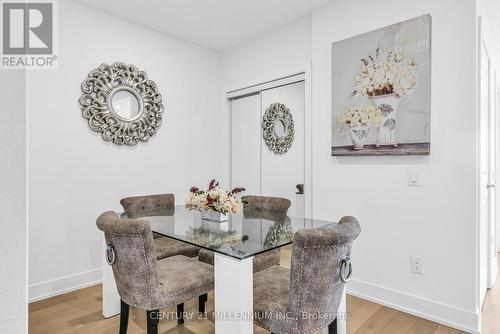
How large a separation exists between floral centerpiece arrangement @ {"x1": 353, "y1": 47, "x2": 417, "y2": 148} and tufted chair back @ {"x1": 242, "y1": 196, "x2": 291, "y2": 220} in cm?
95

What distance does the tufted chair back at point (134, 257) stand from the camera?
58.5 inches

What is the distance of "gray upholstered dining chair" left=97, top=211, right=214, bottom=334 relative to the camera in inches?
58.8

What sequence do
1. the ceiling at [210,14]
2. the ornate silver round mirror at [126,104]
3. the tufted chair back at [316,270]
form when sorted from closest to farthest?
the tufted chair back at [316,270]
the ceiling at [210,14]
the ornate silver round mirror at [126,104]

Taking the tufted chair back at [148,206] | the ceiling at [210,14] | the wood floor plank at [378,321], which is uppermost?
the ceiling at [210,14]

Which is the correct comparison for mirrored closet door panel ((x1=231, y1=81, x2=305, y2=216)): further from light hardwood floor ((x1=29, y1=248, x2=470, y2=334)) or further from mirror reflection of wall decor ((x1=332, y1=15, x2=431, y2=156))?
light hardwood floor ((x1=29, y1=248, x2=470, y2=334))

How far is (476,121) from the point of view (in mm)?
2021

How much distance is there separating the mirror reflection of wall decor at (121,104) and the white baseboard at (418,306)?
265 centimetres

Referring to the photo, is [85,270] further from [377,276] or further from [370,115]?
[370,115]

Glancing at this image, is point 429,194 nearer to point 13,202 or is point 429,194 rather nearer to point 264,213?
point 264,213

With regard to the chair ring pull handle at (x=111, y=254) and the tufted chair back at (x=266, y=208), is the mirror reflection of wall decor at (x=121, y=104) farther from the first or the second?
the chair ring pull handle at (x=111, y=254)

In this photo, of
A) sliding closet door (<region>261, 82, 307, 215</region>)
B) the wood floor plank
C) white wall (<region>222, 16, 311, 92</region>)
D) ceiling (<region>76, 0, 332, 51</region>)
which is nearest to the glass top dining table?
the wood floor plank

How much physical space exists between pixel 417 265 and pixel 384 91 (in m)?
1.41

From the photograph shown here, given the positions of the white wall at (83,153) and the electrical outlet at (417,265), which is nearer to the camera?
the electrical outlet at (417,265)

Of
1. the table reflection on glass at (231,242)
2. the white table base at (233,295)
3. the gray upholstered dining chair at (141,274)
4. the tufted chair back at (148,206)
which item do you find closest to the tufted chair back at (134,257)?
the gray upholstered dining chair at (141,274)
